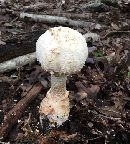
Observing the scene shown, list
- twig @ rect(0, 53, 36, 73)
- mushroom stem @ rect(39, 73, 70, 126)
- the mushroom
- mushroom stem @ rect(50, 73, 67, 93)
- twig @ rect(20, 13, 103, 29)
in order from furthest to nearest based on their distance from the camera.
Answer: twig @ rect(20, 13, 103, 29) → twig @ rect(0, 53, 36, 73) → mushroom stem @ rect(39, 73, 70, 126) → mushroom stem @ rect(50, 73, 67, 93) → the mushroom

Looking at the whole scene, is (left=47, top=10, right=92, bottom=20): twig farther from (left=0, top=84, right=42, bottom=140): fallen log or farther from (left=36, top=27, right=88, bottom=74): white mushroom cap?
(left=36, top=27, right=88, bottom=74): white mushroom cap

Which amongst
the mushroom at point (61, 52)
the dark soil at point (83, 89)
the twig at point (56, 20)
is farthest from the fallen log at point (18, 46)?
the mushroom at point (61, 52)

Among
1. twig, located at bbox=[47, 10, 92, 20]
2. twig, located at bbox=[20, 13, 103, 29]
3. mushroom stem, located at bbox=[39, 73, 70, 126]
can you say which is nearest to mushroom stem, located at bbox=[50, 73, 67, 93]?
mushroom stem, located at bbox=[39, 73, 70, 126]

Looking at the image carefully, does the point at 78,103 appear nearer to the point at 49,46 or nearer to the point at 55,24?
the point at 49,46

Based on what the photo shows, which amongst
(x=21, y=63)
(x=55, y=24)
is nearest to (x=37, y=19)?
(x=55, y=24)

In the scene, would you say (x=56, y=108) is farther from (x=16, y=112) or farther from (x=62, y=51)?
(x=62, y=51)

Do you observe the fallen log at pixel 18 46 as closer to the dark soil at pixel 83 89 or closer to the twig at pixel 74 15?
the dark soil at pixel 83 89

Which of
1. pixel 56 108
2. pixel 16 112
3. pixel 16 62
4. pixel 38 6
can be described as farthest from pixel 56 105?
pixel 38 6

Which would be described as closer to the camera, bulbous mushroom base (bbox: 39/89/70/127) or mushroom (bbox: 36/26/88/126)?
mushroom (bbox: 36/26/88/126)
